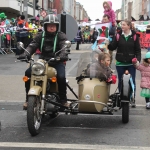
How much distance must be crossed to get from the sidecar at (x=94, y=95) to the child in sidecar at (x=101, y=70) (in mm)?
62

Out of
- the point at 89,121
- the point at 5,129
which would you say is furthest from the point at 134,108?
the point at 5,129

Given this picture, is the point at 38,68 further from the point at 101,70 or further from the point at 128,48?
the point at 128,48

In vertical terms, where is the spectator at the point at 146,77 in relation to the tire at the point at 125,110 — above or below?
above

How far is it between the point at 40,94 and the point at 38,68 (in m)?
0.38

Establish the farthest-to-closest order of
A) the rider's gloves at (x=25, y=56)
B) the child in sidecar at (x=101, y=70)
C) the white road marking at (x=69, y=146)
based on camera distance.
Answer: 1. the child in sidecar at (x=101, y=70)
2. the rider's gloves at (x=25, y=56)
3. the white road marking at (x=69, y=146)

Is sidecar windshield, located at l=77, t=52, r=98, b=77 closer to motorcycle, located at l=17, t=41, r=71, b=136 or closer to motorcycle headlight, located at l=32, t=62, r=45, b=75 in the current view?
motorcycle, located at l=17, t=41, r=71, b=136

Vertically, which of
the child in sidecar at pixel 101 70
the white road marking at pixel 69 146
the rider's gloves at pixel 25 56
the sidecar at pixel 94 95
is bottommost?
the white road marking at pixel 69 146

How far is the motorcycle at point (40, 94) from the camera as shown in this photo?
5.39 meters

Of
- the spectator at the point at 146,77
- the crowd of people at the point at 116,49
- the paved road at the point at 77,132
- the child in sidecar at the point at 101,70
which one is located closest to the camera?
the paved road at the point at 77,132

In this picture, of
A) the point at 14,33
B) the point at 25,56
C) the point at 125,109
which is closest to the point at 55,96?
the point at 25,56

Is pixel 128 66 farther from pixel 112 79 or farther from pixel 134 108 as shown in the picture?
pixel 112 79

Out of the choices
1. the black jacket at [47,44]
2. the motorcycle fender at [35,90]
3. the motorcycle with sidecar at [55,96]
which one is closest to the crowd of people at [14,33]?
the black jacket at [47,44]

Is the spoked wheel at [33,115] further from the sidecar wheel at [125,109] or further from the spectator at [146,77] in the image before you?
the spectator at [146,77]

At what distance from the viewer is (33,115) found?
5363mm
